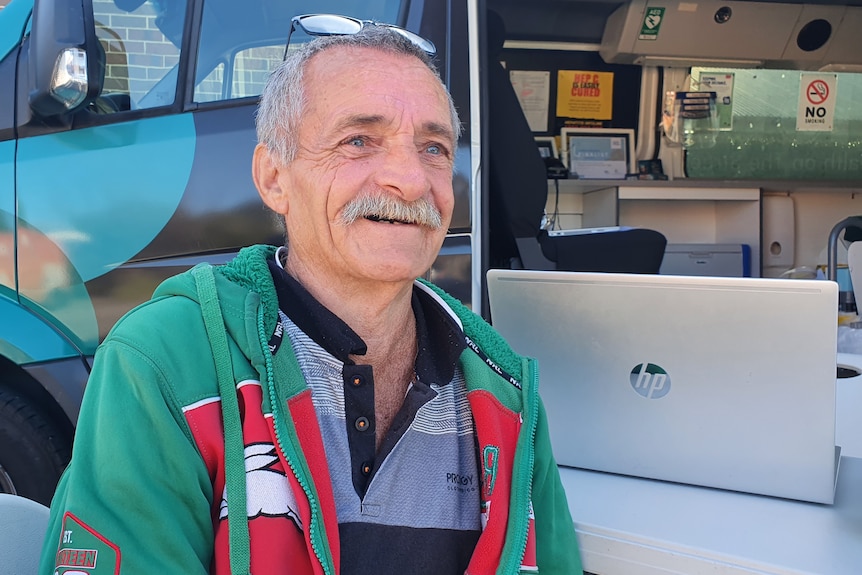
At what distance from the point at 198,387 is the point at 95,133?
136 cm

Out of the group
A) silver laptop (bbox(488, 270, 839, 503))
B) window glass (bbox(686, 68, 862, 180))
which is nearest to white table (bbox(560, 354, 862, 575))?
silver laptop (bbox(488, 270, 839, 503))

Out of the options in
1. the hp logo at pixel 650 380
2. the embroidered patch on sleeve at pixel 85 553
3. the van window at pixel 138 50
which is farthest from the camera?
the van window at pixel 138 50

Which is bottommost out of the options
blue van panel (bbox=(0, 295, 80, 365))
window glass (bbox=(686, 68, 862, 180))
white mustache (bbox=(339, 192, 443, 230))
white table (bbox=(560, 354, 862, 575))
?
white table (bbox=(560, 354, 862, 575))

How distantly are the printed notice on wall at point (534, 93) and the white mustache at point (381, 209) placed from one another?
135 inches

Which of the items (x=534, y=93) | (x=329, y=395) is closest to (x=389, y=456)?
(x=329, y=395)

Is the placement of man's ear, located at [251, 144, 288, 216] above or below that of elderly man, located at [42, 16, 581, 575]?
above

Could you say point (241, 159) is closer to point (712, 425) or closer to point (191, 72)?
point (191, 72)

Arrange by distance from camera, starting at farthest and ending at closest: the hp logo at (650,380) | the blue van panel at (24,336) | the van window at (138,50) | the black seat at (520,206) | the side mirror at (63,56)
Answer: the black seat at (520,206) < the van window at (138,50) < the blue van panel at (24,336) < the side mirror at (63,56) < the hp logo at (650,380)

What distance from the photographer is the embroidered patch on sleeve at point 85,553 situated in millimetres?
701

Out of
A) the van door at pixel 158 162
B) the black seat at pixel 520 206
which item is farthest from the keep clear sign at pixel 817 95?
the van door at pixel 158 162

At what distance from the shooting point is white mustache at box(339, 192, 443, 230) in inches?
39.3

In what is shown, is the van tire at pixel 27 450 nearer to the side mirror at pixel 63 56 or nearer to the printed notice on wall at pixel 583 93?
the side mirror at pixel 63 56

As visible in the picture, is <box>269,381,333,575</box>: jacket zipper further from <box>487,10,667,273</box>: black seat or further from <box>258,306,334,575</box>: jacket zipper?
<box>487,10,667,273</box>: black seat

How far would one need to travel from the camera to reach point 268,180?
1.12m
